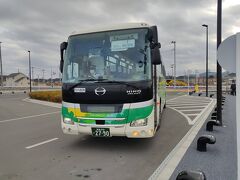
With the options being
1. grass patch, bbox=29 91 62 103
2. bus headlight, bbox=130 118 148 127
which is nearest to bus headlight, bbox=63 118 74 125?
bus headlight, bbox=130 118 148 127

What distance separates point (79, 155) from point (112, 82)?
205cm

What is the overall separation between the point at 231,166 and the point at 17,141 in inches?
244

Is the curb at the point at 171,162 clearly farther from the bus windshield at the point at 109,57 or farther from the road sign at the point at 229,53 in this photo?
the road sign at the point at 229,53

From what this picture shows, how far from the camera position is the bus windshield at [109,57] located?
5.70 m

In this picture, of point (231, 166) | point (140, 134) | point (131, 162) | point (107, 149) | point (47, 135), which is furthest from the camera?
point (47, 135)

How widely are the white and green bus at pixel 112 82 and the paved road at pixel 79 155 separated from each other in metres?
0.60

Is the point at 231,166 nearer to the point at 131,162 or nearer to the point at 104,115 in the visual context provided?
the point at 131,162

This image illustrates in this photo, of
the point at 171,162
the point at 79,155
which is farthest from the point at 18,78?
the point at 171,162

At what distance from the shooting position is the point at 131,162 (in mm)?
5277

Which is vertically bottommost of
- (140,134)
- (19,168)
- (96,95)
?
(19,168)

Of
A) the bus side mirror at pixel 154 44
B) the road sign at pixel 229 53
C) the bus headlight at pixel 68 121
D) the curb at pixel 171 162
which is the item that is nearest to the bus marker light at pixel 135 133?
the curb at pixel 171 162

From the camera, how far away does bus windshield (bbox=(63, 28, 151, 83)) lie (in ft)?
18.7

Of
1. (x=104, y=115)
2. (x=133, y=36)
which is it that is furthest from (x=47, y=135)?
(x=133, y=36)

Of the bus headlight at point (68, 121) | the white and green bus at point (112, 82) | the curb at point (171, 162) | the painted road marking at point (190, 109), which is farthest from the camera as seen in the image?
the painted road marking at point (190, 109)
